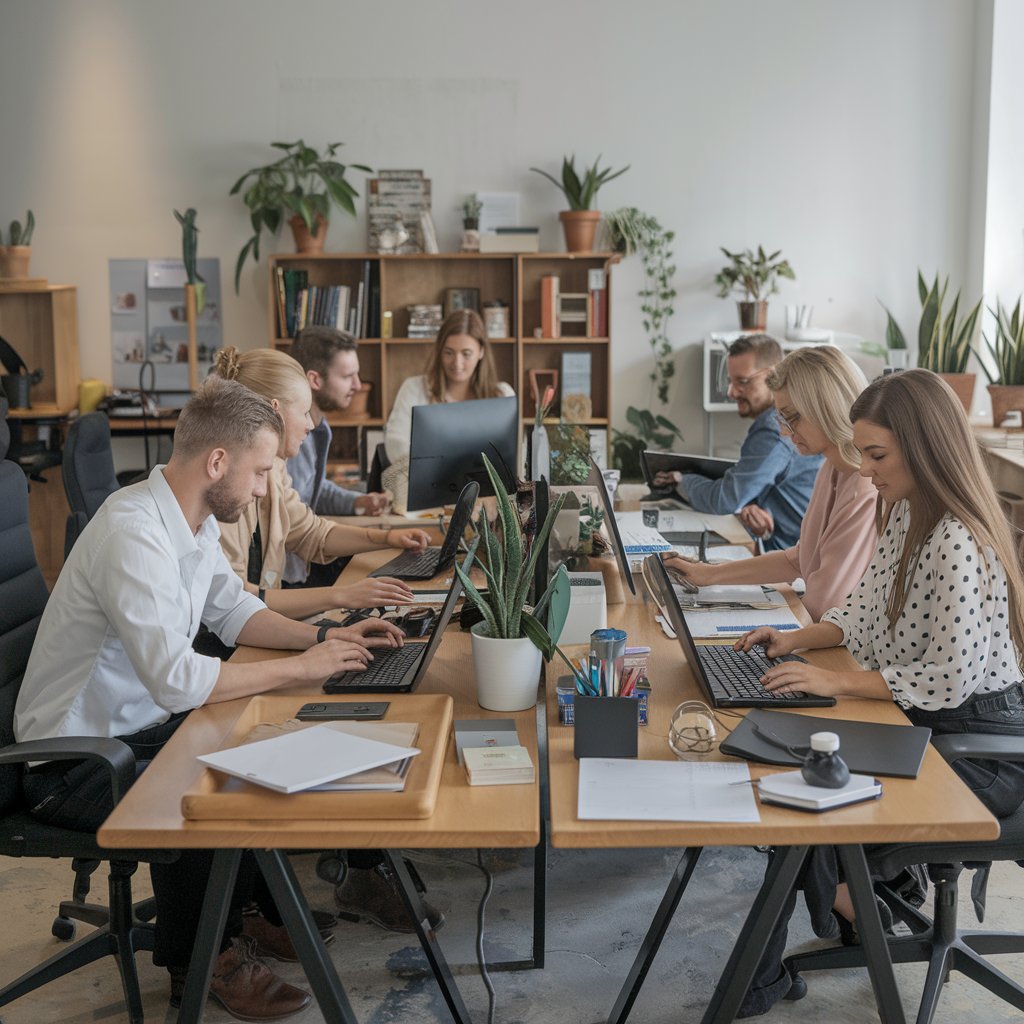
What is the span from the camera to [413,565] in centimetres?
323

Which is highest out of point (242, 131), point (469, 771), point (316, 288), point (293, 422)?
point (242, 131)

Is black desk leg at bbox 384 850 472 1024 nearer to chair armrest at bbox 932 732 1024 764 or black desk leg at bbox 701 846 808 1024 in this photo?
black desk leg at bbox 701 846 808 1024

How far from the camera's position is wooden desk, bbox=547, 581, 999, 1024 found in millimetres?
1598

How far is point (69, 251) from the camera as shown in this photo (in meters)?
6.41

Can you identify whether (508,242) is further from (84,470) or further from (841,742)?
(841,742)

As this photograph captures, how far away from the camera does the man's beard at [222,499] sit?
2262 mm

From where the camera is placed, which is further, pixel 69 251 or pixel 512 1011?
pixel 69 251

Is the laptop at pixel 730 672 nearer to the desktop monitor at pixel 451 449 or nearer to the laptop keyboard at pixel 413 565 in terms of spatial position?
the laptop keyboard at pixel 413 565

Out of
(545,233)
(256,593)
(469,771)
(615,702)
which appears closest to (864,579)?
(615,702)

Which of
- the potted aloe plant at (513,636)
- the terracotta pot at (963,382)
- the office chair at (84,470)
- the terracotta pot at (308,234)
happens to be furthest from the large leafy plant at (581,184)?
the potted aloe plant at (513,636)

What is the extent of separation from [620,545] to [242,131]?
443 cm

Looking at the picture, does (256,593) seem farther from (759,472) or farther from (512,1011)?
(759,472)

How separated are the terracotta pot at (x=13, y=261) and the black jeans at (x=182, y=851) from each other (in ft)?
14.9

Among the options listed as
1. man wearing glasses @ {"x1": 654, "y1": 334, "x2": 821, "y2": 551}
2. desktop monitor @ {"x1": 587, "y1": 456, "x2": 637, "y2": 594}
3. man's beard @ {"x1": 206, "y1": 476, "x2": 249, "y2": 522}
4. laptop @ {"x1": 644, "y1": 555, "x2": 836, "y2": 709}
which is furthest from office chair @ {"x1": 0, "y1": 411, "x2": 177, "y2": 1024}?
man wearing glasses @ {"x1": 654, "y1": 334, "x2": 821, "y2": 551}
